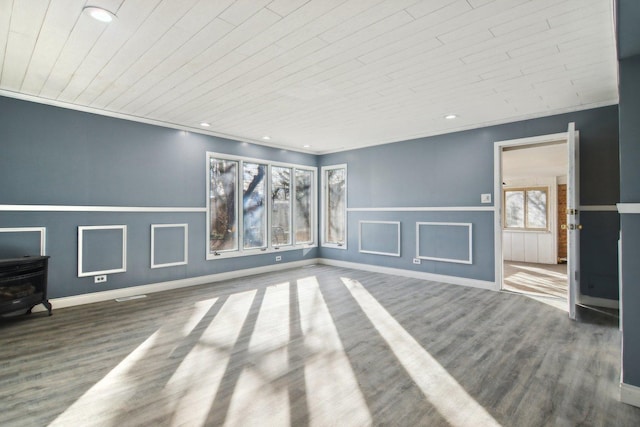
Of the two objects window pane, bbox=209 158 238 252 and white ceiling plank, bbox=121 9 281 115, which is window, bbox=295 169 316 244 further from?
white ceiling plank, bbox=121 9 281 115

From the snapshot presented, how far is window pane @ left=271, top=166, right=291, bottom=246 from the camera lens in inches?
254

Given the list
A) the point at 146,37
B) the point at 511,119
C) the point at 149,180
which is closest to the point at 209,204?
the point at 149,180

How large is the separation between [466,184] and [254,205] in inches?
147

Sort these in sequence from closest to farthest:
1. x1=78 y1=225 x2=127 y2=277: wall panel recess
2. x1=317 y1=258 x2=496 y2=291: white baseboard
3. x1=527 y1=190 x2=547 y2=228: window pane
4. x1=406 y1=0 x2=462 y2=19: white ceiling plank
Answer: x1=406 y1=0 x2=462 y2=19: white ceiling plank, x1=78 y1=225 x2=127 y2=277: wall panel recess, x1=317 y1=258 x2=496 y2=291: white baseboard, x1=527 y1=190 x2=547 y2=228: window pane

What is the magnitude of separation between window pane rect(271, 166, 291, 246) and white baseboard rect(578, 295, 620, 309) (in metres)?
4.83

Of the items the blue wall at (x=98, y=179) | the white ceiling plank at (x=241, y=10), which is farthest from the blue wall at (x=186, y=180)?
the white ceiling plank at (x=241, y=10)

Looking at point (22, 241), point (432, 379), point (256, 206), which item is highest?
point (256, 206)

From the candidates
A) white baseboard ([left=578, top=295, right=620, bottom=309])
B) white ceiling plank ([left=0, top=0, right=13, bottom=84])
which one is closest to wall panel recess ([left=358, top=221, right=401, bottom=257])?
white baseboard ([left=578, top=295, right=620, bottom=309])

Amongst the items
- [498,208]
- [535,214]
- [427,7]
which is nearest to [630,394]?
[427,7]

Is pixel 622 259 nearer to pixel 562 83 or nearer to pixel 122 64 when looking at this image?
pixel 562 83

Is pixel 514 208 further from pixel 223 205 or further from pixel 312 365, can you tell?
pixel 312 365

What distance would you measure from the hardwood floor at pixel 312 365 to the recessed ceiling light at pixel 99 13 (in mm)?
2524

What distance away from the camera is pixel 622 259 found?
6.89ft

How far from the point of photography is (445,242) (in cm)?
532
